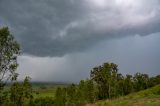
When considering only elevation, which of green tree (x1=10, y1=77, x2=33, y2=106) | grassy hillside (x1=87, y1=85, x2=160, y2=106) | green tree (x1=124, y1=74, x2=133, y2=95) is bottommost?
grassy hillside (x1=87, y1=85, x2=160, y2=106)

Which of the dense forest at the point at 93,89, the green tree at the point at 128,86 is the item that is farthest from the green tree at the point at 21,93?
the green tree at the point at 128,86

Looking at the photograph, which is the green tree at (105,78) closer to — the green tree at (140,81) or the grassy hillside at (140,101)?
the green tree at (140,81)

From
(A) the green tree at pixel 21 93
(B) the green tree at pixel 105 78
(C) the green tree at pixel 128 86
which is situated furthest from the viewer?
(C) the green tree at pixel 128 86

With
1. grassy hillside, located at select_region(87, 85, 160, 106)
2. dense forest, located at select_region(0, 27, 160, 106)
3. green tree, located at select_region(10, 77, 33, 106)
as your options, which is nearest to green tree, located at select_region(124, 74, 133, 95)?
dense forest, located at select_region(0, 27, 160, 106)

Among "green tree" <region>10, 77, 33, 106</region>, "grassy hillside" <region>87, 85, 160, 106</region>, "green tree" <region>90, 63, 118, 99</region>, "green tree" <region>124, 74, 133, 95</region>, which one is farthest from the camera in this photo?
"green tree" <region>124, 74, 133, 95</region>

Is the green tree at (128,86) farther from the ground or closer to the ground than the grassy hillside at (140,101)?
farther from the ground

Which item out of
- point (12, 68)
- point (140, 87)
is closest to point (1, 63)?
point (12, 68)

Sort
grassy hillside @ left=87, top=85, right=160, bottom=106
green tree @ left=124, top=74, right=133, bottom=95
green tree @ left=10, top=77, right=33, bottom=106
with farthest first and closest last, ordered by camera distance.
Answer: green tree @ left=124, top=74, right=133, bottom=95 < green tree @ left=10, top=77, right=33, bottom=106 < grassy hillside @ left=87, top=85, right=160, bottom=106

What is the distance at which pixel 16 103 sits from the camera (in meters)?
114

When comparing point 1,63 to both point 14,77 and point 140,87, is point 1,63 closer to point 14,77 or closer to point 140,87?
point 14,77

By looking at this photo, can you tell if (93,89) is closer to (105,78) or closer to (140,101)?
(105,78)

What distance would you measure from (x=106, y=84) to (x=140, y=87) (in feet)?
137

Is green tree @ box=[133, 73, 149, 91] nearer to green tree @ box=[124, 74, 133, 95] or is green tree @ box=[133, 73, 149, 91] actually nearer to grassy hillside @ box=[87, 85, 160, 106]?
green tree @ box=[124, 74, 133, 95]

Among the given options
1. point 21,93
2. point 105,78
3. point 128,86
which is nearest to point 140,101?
point 21,93
